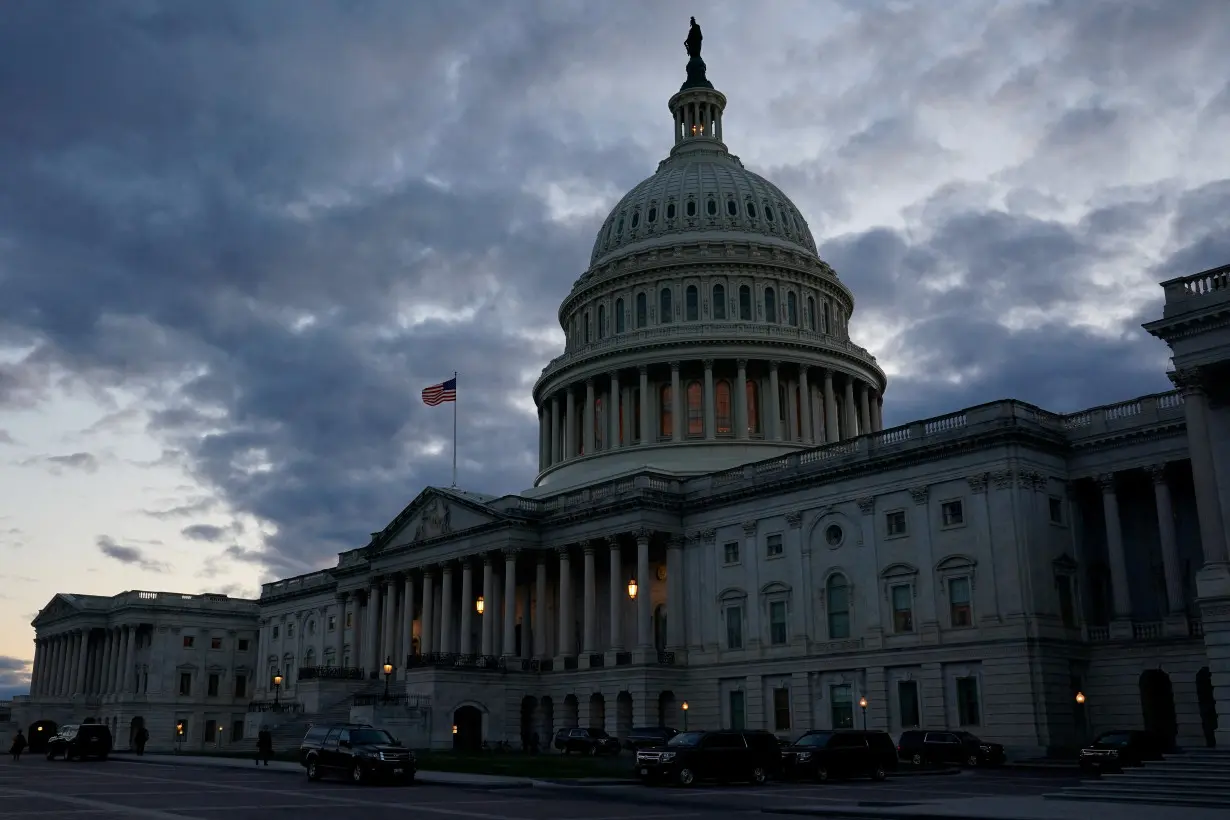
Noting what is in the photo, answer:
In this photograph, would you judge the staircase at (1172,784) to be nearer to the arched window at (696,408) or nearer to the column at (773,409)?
the column at (773,409)

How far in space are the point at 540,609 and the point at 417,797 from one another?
46.9 m

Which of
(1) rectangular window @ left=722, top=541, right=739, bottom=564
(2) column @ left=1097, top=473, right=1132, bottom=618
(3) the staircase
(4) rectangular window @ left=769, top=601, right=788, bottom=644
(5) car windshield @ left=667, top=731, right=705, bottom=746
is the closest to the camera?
(3) the staircase

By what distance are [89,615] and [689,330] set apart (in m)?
81.6

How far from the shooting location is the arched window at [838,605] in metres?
66.0

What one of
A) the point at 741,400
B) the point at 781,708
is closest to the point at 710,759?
the point at 781,708

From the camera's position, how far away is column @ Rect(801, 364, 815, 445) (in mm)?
92688

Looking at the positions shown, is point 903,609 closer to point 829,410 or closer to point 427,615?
point 829,410

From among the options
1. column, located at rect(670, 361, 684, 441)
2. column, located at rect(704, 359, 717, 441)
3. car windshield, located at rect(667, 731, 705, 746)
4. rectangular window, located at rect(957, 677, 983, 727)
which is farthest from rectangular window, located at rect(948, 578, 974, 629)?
column, located at rect(670, 361, 684, 441)

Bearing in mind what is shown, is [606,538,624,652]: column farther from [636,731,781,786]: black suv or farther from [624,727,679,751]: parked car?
[636,731,781,786]: black suv

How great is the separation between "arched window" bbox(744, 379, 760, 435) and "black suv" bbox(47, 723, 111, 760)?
4970cm

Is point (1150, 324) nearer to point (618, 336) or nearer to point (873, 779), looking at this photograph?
point (873, 779)

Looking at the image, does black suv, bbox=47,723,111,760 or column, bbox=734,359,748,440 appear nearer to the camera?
black suv, bbox=47,723,111,760

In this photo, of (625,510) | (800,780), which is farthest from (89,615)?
(800,780)

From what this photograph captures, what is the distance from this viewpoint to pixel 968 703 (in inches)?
2311
